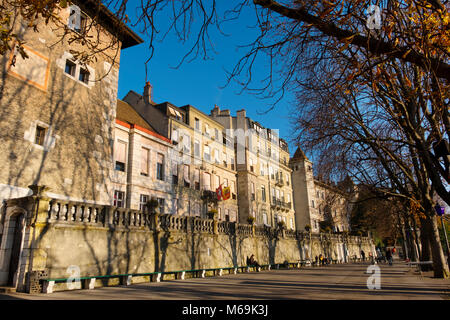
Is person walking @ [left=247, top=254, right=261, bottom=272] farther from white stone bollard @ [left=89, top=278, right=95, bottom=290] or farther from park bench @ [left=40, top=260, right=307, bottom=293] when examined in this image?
white stone bollard @ [left=89, top=278, right=95, bottom=290]

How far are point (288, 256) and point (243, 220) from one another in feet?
24.4

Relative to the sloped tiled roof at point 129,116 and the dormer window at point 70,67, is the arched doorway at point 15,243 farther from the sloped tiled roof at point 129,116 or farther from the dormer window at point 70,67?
the sloped tiled roof at point 129,116

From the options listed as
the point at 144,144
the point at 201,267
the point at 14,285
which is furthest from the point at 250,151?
the point at 14,285

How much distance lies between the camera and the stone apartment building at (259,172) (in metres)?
36.3

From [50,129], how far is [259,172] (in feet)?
96.6

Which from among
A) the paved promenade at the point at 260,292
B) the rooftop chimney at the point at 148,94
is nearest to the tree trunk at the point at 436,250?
the paved promenade at the point at 260,292

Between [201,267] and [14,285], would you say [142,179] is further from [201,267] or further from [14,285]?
[14,285]

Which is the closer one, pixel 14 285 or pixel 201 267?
pixel 14 285

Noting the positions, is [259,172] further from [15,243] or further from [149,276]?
[15,243]

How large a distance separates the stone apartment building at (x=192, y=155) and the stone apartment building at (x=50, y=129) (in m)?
9.73

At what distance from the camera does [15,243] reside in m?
10.4

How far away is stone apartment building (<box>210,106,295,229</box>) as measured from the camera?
36.3m
